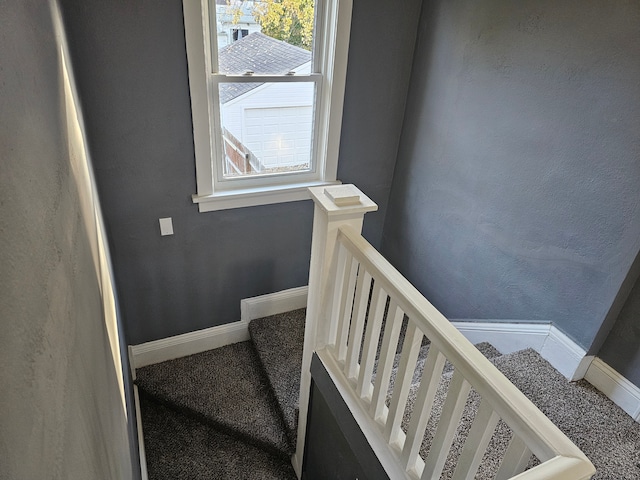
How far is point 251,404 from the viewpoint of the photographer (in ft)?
8.19

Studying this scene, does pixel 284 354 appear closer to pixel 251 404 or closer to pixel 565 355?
pixel 251 404

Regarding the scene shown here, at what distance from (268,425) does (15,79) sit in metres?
2.19

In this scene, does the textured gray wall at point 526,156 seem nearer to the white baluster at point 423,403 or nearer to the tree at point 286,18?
the tree at point 286,18

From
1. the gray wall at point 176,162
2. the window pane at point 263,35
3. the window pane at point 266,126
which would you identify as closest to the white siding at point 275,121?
the window pane at point 266,126

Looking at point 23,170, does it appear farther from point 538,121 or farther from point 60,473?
point 538,121

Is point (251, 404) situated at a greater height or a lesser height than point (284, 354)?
lesser

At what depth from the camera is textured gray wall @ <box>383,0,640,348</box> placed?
5.11 feet

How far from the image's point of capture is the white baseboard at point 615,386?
1714 mm

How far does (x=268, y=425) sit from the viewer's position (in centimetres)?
239

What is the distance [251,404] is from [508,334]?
1.50 meters

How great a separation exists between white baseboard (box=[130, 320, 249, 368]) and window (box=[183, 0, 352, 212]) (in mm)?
911

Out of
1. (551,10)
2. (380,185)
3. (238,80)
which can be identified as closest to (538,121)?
(551,10)

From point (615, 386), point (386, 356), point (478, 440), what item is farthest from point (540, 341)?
point (478, 440)

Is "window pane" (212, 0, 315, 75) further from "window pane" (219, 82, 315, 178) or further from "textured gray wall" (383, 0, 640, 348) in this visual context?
"textured gray wall" (383, 0, 640, 348)
